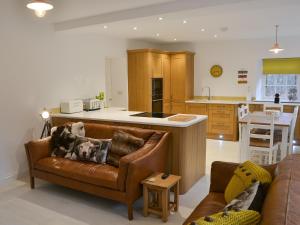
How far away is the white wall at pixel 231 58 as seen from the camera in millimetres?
6457

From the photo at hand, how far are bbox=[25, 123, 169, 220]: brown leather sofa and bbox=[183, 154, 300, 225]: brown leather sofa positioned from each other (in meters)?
0.85

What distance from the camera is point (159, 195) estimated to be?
291 cm

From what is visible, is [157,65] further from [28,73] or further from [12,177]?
[12,177]

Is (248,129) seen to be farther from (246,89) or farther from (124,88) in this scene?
(124,88)

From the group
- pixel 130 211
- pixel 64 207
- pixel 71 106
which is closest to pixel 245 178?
pixel 130 211

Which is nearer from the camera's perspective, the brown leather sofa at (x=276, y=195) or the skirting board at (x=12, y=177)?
the brown leather sofa at (x=276, y=195)

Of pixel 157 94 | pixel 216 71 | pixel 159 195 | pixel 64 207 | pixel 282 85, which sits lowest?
pixel 64 207

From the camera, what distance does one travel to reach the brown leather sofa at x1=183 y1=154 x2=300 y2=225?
1.21m

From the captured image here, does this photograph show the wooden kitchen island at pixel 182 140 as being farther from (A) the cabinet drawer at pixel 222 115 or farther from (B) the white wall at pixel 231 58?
(B) the white wall at pixel 231 58

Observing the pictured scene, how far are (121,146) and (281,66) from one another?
16.3 ft

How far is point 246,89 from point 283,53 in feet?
3.90

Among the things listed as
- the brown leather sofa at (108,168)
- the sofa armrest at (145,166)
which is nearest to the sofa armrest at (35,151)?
the brown leather sofa at (108,168)

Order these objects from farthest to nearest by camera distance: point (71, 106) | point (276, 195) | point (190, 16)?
point (71, 106) < point (190, 16) < point (276, 195)

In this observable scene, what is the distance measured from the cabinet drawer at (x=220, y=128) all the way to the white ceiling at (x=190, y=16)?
2155 millimetres
